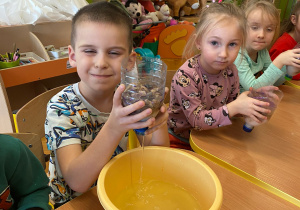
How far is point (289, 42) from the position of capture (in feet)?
6.18

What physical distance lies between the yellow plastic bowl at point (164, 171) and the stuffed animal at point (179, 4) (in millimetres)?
2623

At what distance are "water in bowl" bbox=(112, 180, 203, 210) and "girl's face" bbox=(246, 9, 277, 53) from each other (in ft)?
3.75

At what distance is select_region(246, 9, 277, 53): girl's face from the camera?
1442 mm

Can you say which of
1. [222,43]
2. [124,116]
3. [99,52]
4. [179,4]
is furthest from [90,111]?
[179,4]

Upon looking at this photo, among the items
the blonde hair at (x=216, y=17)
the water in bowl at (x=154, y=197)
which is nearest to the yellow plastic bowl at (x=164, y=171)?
the water in bowl at (x=154, y=197)

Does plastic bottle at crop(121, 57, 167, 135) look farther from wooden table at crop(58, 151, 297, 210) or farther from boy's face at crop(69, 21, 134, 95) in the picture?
wooden table at crop(58, 151, 297, 210)

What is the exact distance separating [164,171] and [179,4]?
2.67 m

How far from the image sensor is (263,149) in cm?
88

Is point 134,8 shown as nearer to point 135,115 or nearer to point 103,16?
point 103,16

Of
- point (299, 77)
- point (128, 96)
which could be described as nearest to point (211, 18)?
point (128, 96)

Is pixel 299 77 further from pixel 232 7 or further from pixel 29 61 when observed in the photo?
pixel 29 61

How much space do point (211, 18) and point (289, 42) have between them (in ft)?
3.62

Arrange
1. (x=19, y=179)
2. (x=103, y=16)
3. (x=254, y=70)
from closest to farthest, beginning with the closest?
(x=19, y=179)
(x=103, y=16)
(x=254, y=70)

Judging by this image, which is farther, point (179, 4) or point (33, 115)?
point (179, 4)
